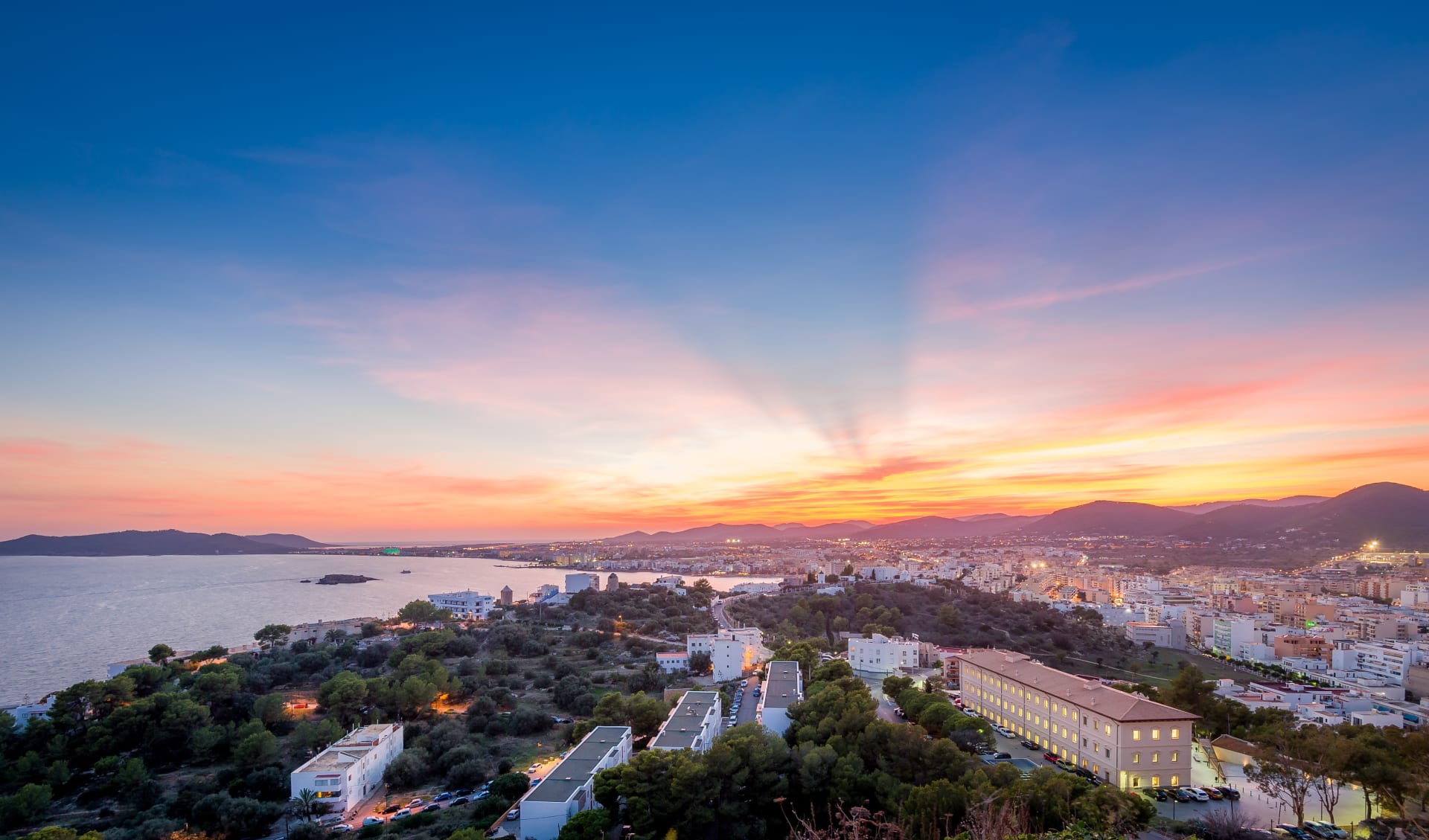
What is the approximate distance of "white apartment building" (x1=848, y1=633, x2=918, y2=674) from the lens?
92.2 ft

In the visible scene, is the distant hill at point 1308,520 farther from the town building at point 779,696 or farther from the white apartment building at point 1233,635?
the town building at point 779,696

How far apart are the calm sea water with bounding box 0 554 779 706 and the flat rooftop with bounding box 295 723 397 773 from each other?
1997 centimetres

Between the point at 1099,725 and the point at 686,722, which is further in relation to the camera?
the point at 686,722

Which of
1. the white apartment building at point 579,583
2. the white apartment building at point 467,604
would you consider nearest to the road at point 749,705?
the white apartment building at point 467,604

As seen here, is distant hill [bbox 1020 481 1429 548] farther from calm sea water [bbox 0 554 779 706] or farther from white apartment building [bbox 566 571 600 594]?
white apartment building [bbox 566 571 600 594]

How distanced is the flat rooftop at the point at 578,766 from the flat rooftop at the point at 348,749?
5078mm

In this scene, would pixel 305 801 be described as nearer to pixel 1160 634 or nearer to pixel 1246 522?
pixel 1160 634

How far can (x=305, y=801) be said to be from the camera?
14.2m

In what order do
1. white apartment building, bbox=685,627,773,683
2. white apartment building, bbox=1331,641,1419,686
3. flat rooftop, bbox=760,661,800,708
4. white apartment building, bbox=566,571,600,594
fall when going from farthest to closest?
white apartment building, bbox=566,571,600,594, white apartment building, bbox=1331,641,1419,686, white apartment building, bbox=685,627,773,683, flat rooftop, bbox=760,661,800,708

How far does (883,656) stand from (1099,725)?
1370 cm

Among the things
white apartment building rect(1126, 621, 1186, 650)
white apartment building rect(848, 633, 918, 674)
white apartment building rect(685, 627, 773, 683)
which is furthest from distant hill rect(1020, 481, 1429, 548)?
white apartment building rect(685, 627, 773, 683)

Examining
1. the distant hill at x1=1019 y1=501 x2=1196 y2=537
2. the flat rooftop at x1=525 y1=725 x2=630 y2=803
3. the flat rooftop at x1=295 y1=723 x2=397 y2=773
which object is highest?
the flat rooftop at x1=525 y1=725 x2=630 y2=803

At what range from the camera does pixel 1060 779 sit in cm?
1070

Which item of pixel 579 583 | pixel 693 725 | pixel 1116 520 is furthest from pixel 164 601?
pixel 1116 520
